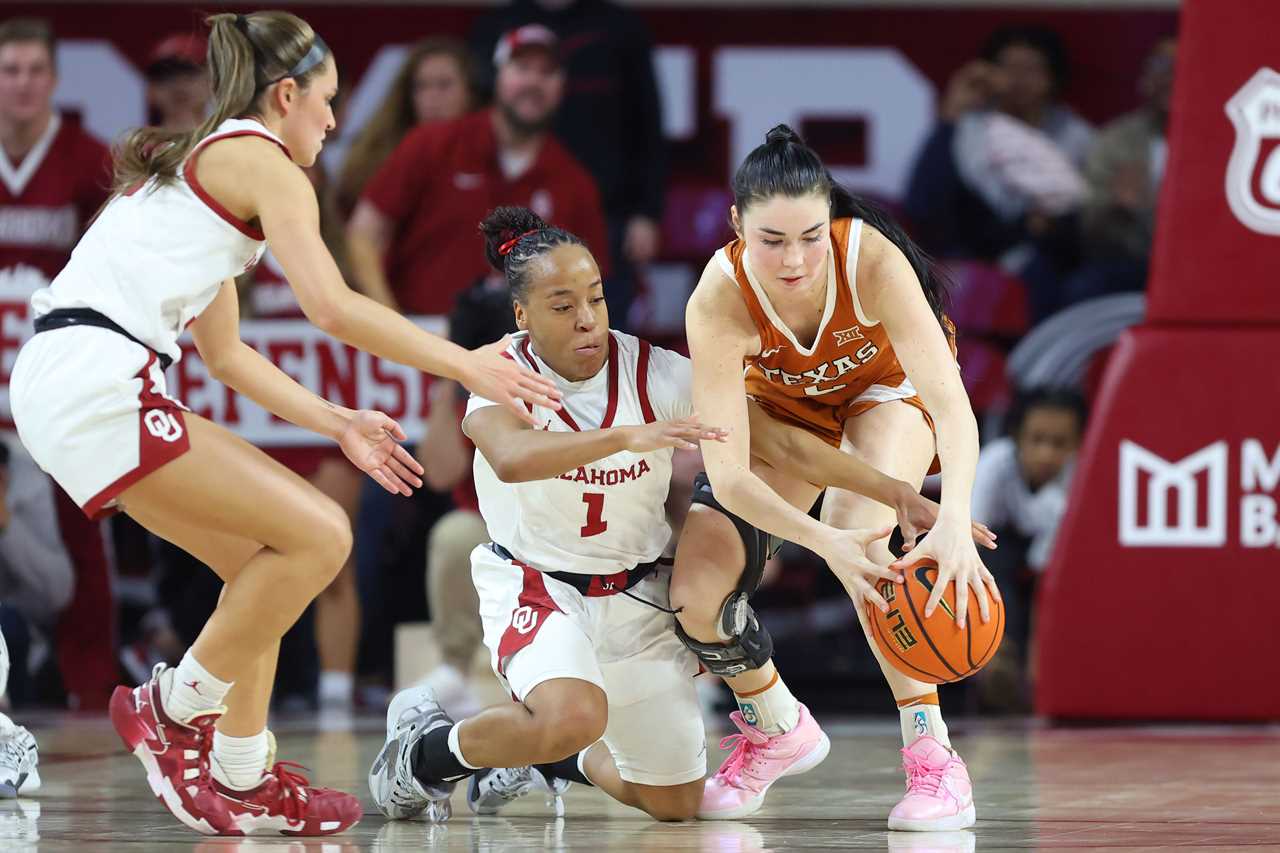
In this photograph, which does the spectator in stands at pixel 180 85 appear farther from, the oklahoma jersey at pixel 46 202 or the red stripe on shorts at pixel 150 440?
the red stripe on shorts at pixel 150 440

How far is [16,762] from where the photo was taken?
13.9 feet

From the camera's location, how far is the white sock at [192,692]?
3574 mm

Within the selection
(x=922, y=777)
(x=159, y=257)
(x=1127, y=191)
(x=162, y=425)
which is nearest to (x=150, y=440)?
(x=162, y=425)

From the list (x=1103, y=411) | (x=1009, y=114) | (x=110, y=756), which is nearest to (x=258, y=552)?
(x=110, y=756)

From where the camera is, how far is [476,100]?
7035 mm

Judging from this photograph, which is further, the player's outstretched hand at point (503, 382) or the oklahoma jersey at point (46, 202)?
the oklahoma jersey at point (46, 202)

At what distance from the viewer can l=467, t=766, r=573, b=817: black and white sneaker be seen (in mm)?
3975

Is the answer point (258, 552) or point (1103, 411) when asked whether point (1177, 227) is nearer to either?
point (1103, 411)

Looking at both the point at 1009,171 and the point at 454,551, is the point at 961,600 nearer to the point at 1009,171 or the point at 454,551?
the point at 454,551

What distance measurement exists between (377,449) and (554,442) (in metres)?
0.34

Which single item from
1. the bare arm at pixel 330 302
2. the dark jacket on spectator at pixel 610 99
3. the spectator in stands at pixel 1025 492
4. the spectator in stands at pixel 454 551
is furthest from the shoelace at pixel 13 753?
the dark jacket on spectator at pixel 610 99

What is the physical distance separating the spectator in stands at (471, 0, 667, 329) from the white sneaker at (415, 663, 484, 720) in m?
1.71

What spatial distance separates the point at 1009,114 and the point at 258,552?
4.73 metres

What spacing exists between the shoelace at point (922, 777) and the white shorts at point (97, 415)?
160 centimetres
